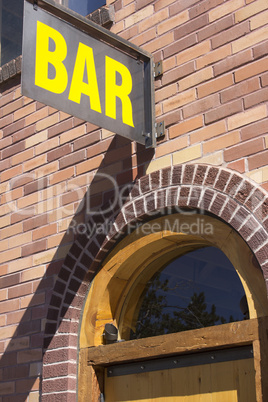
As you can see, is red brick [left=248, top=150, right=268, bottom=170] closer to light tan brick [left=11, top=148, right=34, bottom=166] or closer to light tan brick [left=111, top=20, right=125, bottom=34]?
light tan brick [left=111, top=20, right=125, bottom=34]

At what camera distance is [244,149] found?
366 cm

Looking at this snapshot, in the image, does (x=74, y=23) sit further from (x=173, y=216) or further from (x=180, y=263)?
(x=180, y=263)

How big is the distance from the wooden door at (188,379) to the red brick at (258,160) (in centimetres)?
106

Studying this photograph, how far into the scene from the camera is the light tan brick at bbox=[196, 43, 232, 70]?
155 inches

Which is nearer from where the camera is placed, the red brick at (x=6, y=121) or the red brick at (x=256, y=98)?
the red brick at (x=256, y=98)

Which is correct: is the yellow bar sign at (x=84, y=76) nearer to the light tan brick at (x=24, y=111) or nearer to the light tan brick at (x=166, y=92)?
the light tan brick at (x=166, y=92)

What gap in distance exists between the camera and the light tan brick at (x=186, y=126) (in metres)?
3.97

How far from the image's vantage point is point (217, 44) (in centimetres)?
401

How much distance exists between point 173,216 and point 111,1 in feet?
6.54

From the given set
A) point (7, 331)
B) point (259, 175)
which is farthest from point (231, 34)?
point (7, 331)

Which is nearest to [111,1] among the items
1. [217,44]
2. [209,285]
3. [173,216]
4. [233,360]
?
[217,44]

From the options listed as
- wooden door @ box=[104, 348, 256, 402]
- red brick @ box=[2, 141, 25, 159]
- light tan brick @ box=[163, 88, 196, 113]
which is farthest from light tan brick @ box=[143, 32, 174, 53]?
wooden door @ box=[104, 348, 256, 402]

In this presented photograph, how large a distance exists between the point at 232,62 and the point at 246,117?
42 centimetres

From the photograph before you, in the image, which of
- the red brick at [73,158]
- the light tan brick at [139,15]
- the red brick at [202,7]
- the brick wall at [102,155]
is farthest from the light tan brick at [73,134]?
the red brick at [202,7]
